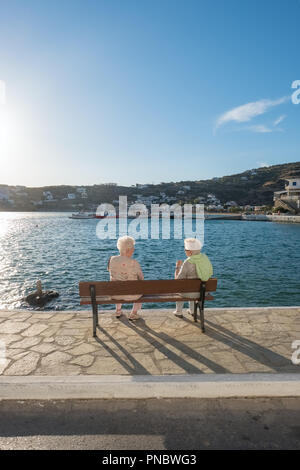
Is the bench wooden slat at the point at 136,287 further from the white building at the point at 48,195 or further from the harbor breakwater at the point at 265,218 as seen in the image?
the white building at the point at 48,195

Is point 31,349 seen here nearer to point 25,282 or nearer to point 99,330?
point 99,330

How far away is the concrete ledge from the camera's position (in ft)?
11.0

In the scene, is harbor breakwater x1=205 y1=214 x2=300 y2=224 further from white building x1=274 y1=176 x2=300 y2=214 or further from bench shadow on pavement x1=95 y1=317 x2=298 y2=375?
bench shadow on pavement x1=95 y1=317 x2=298 y2=375

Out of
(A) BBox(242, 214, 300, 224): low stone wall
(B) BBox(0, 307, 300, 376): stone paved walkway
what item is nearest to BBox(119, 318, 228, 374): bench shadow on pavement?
(B) BBox(0, 307, 300, 376): stone paved walkway

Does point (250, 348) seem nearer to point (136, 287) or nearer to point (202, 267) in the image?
point (202, 267)

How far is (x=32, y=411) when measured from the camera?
3.11m

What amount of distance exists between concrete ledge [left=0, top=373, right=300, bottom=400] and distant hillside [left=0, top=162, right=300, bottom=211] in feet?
503

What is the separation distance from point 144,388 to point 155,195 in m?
191

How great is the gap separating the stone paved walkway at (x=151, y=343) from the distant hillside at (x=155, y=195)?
497 ft

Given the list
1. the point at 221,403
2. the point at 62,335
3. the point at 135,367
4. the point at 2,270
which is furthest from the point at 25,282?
the point at 221,403

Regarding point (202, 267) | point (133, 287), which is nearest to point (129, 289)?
point (133, 287)

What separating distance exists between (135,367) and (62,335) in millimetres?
1625

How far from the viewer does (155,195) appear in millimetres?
192500

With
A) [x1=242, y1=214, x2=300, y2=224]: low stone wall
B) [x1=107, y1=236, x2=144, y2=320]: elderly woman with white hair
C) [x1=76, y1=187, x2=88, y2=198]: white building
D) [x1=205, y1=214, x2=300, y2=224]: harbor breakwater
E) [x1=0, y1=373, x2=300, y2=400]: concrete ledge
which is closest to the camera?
[x1=0, y1=373, x2=300, y2=400]: concrete ledge
